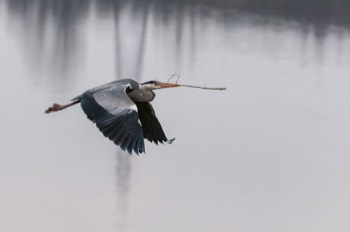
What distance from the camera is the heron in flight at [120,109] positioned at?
5.34 m

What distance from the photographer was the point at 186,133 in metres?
15.1

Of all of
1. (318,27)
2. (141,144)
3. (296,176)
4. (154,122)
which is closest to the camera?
(141,144)

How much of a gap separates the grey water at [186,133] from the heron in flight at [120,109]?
595 cm

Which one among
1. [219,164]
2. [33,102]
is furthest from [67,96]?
[219,164]

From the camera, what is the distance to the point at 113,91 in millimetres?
5531

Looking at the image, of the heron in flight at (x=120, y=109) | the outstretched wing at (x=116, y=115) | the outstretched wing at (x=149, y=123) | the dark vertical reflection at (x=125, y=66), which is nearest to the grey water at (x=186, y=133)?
the dark vertical reflection at (x=125, y=66)

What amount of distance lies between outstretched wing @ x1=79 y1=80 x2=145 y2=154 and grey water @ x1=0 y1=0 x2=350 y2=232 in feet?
20.0

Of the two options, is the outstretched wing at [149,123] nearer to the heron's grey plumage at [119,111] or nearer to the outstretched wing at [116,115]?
the heron's grey plumage at [119,111]

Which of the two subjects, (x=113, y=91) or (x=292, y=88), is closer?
(x=113, y=91)

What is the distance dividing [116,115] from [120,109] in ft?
0.14

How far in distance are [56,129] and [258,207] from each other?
3.54 m

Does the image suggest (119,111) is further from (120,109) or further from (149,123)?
(149,123)

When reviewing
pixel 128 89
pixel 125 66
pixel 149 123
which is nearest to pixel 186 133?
pixel 125 66

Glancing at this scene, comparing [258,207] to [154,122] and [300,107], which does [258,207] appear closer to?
[300,107]
